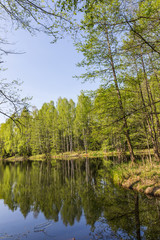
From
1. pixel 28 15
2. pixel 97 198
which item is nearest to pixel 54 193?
pixel 97 198

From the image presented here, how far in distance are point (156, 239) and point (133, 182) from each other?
4627 millimetres

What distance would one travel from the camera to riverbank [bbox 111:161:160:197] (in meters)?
6.98

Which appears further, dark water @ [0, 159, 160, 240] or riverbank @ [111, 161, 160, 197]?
riverbank @ [111, 161, 160, 197]

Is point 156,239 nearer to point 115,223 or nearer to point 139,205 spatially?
point 115,223

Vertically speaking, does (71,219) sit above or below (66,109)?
below

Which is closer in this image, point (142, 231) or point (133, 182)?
point (142, 231)

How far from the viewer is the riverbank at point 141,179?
6.98 metres

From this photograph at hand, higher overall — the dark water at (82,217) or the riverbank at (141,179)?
the riverbank at (141,179)

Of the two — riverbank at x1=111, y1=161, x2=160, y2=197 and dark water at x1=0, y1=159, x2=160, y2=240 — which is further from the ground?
riverbank at x1=111, y1=161, x2=160, y2=197

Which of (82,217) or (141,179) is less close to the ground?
(141,179)

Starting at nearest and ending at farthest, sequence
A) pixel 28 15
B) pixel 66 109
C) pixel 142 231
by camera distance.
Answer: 1. pixel 28 15
2. pixel 142 231
3. pixel 66 109

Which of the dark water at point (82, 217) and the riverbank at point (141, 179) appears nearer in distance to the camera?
the dark water at point (82, 217)

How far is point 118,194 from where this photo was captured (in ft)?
23.9

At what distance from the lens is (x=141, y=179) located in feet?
26.1
